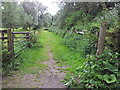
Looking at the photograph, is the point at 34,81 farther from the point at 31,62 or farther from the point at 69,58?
the point at 69,58

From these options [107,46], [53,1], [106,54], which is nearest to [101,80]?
[106,54]

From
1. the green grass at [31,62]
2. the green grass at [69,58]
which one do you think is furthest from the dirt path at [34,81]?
the green grass at [69,58]

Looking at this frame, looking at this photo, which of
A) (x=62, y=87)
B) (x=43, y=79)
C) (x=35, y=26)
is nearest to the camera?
(x=62, y=87)

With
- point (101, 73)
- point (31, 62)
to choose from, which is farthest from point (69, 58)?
point (101, 73)

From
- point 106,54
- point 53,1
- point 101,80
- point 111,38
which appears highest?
point 53,1

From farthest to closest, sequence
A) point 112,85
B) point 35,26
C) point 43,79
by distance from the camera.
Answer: point 35,26 → point 43,79 → point 112,85

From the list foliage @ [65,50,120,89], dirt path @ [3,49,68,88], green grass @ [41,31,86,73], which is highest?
foliage @ [65,50,120,89]

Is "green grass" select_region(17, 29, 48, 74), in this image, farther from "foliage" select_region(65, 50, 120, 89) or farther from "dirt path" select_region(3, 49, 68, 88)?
"foliage" select_region(65, 50, 120, 89)

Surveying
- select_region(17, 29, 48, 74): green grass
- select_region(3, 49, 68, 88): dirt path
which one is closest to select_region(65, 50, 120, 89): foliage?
select_region(3, 49, 68, 88): dirt path

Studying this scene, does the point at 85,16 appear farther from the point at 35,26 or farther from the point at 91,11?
the point at 35,26

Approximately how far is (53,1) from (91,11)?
18.1 feet

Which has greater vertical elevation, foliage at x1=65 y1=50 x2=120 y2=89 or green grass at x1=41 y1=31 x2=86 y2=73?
foliage at x1=65 y1=50 x2=120 y2=89

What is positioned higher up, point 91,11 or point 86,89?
point 91,11

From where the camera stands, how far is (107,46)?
13.9 feet
